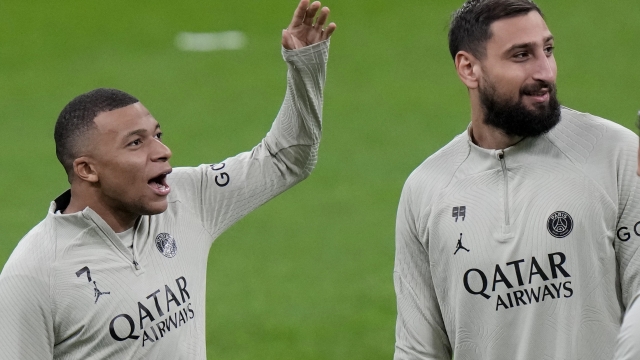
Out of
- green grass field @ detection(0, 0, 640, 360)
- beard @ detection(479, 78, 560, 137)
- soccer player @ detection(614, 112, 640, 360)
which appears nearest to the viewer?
soccer player @ detection(614, 112, 640, 360)

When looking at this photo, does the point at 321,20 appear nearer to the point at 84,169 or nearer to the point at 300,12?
the point at 300,12

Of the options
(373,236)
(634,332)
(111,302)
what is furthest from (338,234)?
(634,332)

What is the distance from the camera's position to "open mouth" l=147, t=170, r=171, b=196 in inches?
183

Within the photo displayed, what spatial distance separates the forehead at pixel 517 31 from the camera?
4336mm

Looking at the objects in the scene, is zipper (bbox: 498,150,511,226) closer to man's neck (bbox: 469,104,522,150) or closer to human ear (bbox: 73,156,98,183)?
man's neck (bbox: 469,104,522,150)

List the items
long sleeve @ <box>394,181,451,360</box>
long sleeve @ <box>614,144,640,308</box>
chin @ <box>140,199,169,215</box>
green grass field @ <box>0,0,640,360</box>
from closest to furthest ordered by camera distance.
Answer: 1. long sleeve @ <box>614,144,640,308</box>
2. long sleeve @ <box>394,181,451,360</box>
3. chin @ <box>140,199,169,215</box>
4. green grass field @ <box>0,0,640,360</box>

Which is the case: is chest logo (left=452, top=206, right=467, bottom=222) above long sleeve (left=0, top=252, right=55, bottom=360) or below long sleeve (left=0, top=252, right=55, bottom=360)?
above

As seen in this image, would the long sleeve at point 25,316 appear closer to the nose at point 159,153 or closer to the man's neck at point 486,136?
the nose at point 159,153

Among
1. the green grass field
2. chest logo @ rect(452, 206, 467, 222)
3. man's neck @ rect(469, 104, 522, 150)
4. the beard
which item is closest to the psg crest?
chest logo @ rect(452, 206, 467, 222)

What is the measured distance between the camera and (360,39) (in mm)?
14859

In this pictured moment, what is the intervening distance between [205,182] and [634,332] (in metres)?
2.20

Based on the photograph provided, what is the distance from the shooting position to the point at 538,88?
170 inches

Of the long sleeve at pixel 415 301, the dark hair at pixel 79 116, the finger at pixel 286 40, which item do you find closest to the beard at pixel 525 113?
the long sleeve at pixel 415 301

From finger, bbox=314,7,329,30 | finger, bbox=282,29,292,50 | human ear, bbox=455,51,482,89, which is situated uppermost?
finger, bbox=314,7,329,30
